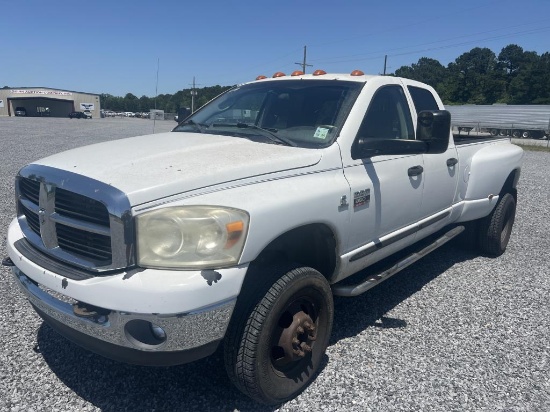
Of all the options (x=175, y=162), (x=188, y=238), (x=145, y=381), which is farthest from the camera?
(x=145, y=381)

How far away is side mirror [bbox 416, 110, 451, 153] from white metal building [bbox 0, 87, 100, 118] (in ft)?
263

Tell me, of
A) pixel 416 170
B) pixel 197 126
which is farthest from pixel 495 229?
pixel 197 126

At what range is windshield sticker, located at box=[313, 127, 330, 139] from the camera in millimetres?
3205

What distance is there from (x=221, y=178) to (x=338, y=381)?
1.51 m

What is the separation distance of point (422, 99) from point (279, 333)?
284 centimetres

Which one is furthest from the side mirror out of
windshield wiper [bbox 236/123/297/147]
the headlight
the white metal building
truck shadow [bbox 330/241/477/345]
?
the white metal building

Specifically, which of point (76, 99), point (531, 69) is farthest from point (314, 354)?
point (76, 99)

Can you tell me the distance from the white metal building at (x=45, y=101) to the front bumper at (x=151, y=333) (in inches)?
3172

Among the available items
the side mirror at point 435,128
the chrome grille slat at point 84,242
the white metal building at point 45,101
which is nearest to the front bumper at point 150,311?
the chrome grille slat at point 84,242

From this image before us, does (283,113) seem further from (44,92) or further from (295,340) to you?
(44,92)

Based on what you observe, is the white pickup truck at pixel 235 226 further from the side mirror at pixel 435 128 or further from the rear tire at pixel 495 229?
the rear tire at pixel 495 229

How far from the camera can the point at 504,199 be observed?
215 inches

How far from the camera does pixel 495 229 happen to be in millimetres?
5340

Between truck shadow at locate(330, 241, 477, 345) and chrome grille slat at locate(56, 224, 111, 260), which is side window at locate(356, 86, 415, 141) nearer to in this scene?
truck shadow at locate(330, 241, 477, 345)
